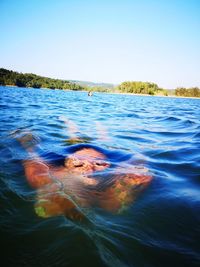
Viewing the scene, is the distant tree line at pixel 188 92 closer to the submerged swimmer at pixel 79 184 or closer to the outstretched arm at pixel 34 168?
the outstretched arm at pixel 34 168

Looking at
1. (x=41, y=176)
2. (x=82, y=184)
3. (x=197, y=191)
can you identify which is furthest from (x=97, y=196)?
(x=197, y=191)

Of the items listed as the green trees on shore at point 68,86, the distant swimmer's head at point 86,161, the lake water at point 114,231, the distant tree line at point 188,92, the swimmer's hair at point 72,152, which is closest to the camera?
the lake water at point 114,231

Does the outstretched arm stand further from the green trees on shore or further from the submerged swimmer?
the green trees on shore

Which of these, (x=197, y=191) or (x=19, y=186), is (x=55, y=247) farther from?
(x=197, y=191)

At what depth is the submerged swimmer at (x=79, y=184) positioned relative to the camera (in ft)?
8.36

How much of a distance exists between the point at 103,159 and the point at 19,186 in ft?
5.90

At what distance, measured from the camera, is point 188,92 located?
116 m

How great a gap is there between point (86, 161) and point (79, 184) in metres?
0.92

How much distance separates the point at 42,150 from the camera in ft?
16.5

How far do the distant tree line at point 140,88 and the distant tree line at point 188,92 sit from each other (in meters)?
8.13

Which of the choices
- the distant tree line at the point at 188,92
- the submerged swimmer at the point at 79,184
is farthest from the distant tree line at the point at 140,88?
the submerged swimmer at the point at 79,184

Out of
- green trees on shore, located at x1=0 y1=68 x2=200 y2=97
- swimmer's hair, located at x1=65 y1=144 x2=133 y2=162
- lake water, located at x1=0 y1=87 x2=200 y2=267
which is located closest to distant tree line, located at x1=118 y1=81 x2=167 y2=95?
green trees on shore, located at x1=0 y1=68 x2=200 y2=97

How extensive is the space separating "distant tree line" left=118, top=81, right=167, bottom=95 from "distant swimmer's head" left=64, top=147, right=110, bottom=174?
118543mm

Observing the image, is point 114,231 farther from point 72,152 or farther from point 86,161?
point 72,152
